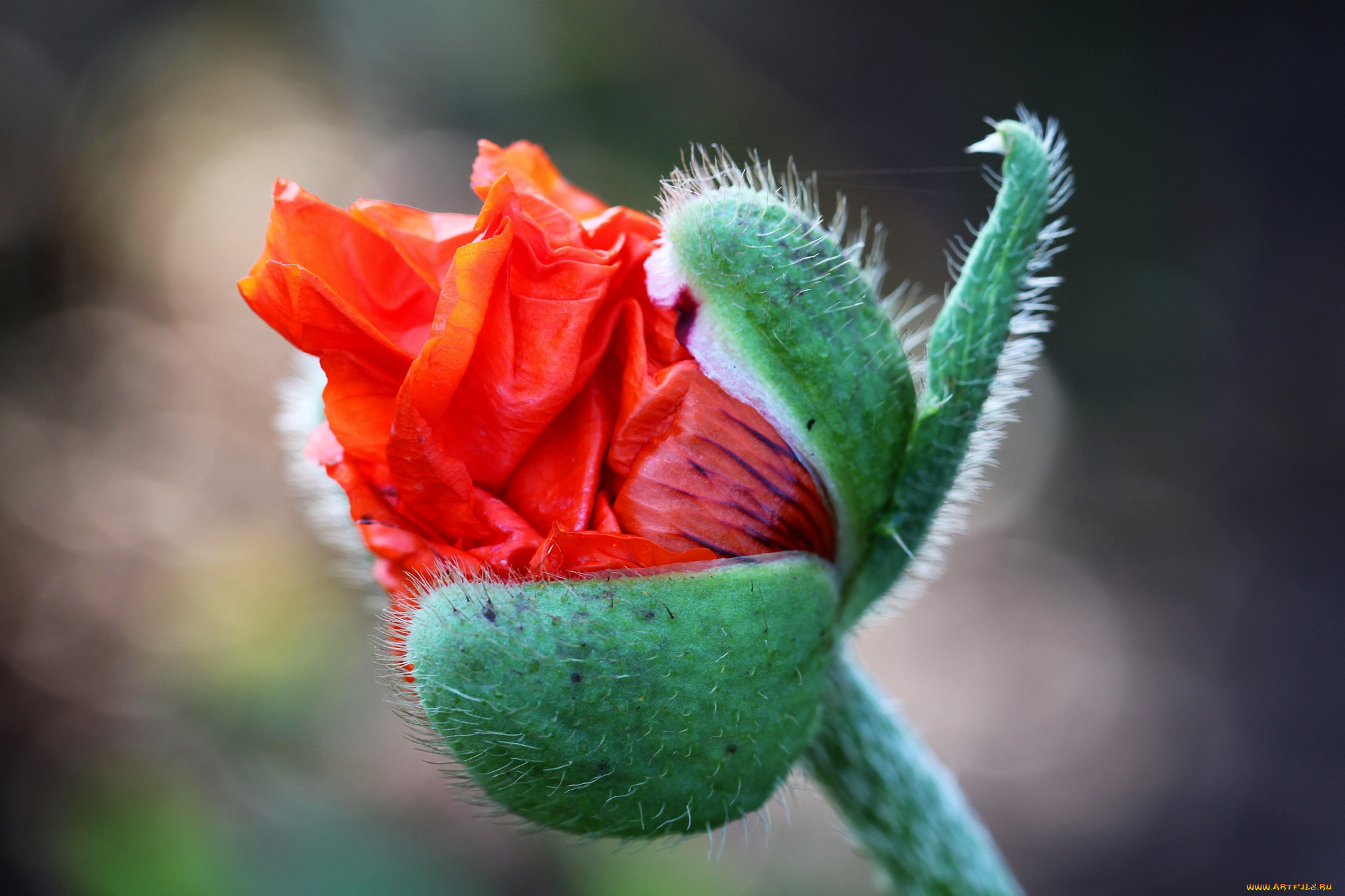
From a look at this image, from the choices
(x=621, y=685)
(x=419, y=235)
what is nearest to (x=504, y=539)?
(x=621, y=685)

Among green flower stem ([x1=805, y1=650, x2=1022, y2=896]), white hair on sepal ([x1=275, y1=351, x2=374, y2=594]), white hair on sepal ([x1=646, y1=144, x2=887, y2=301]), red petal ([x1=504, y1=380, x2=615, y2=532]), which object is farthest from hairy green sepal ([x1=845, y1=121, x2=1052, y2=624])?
white hair on sepal ([x1=275, y1=351, x2=374, y2=594])

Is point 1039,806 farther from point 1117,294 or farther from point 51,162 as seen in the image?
point 51,162

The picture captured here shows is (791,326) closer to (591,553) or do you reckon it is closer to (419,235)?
(591,553)

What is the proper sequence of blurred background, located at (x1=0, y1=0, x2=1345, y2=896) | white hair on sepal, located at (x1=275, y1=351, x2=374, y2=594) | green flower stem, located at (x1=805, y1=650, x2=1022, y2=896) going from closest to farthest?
green flower stem, located at (x1=805, y1=650, x2=1022, y2=896) → white hair on sepal, located at (x1=275, y1=351, x2=374, y2=594) → blurred background, located at (x1=0, y1=0, x2=1345, y2=896)

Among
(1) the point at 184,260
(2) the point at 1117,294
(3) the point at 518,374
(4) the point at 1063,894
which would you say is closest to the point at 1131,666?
(4) the point at 1063,894

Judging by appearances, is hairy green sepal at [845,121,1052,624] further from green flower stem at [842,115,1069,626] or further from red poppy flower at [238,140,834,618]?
red poppy flower at [238,140,834,618]
